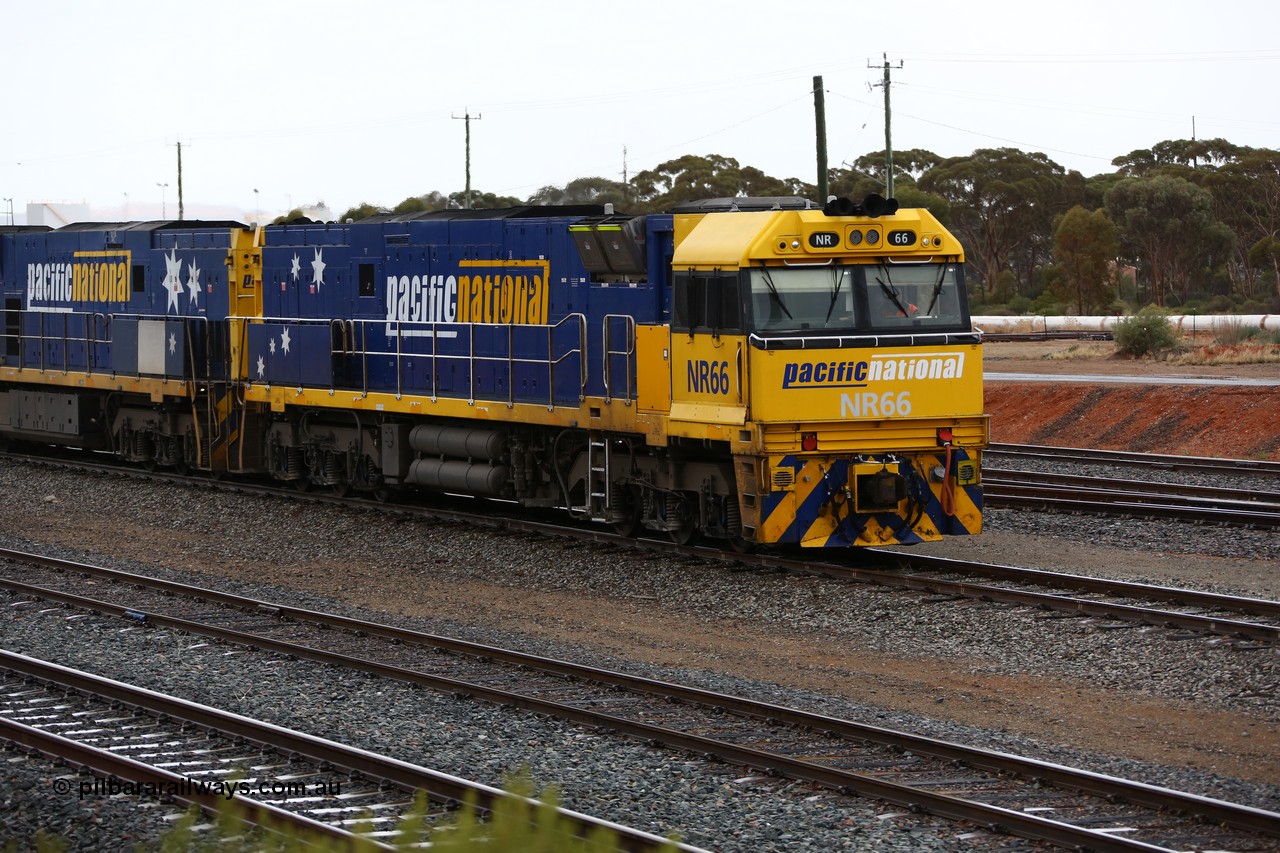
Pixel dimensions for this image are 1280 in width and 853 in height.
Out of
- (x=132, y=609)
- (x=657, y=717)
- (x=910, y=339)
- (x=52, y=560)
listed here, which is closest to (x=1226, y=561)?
(x=910, y=339)

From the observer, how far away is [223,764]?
28.8ft

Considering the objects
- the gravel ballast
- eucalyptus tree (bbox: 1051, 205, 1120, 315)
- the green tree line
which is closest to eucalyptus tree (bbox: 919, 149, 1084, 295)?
the green tree line

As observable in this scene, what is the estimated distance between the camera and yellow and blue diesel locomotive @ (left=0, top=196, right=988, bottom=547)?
1435 centimetres

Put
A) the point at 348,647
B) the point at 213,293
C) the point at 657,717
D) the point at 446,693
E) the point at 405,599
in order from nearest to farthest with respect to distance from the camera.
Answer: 1. the point at 657,717
2. the point at 446,693
3. the point at 348,647
4. the point at 405,599
5. the point at 213,293

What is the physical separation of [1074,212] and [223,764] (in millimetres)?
66737

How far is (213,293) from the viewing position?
73.8ft

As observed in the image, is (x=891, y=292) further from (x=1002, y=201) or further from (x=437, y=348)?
(x=1002, y=201)

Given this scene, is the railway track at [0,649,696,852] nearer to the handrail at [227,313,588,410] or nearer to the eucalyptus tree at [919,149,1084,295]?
the handrail at [227,313,588,410]

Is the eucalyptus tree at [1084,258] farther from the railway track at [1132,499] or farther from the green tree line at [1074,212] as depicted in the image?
the railway track at [1132,499]

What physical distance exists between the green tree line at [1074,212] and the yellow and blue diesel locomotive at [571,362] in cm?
4344

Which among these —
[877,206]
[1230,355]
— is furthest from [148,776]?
[1230,355]

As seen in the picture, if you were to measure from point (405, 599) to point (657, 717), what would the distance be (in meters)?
5.15

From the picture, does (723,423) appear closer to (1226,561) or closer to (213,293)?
(1226,561)

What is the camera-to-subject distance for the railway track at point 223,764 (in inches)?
300
